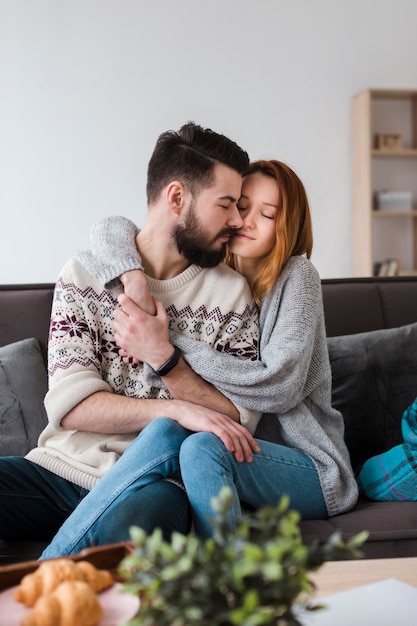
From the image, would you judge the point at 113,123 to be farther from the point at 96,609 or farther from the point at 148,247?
the point at 96,609

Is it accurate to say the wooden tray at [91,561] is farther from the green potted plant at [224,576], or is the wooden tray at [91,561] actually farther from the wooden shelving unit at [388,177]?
the wooden shelving unit at [388,177]

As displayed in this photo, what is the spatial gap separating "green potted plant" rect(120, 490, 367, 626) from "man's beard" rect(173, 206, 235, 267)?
45.5 inches

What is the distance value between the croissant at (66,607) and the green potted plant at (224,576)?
13 cm

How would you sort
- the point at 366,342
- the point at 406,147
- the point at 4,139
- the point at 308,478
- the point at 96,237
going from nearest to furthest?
the point at 308,478 → the point at 96,237 → the point at 366,342 → the point at 4,139 → the point at 406,147

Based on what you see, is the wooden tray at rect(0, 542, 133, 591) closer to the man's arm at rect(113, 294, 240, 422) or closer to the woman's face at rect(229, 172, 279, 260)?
the man's arm at rect(113, 294, 240, 422)

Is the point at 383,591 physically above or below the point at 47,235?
below

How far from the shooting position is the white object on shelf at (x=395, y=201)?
4941mm

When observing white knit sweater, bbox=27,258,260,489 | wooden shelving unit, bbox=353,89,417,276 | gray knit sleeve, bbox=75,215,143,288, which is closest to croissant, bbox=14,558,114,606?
white knit sweater, bbox=27,258,260,489

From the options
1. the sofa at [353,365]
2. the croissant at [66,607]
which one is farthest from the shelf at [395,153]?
the croissant at [66,607]

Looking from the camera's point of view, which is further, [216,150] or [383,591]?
[216,150]

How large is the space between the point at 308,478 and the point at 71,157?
132 inches

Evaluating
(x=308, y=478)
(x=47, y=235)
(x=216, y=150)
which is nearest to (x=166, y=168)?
(x=216, y=150)

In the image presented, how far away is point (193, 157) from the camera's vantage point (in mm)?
1870

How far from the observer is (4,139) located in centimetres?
453
